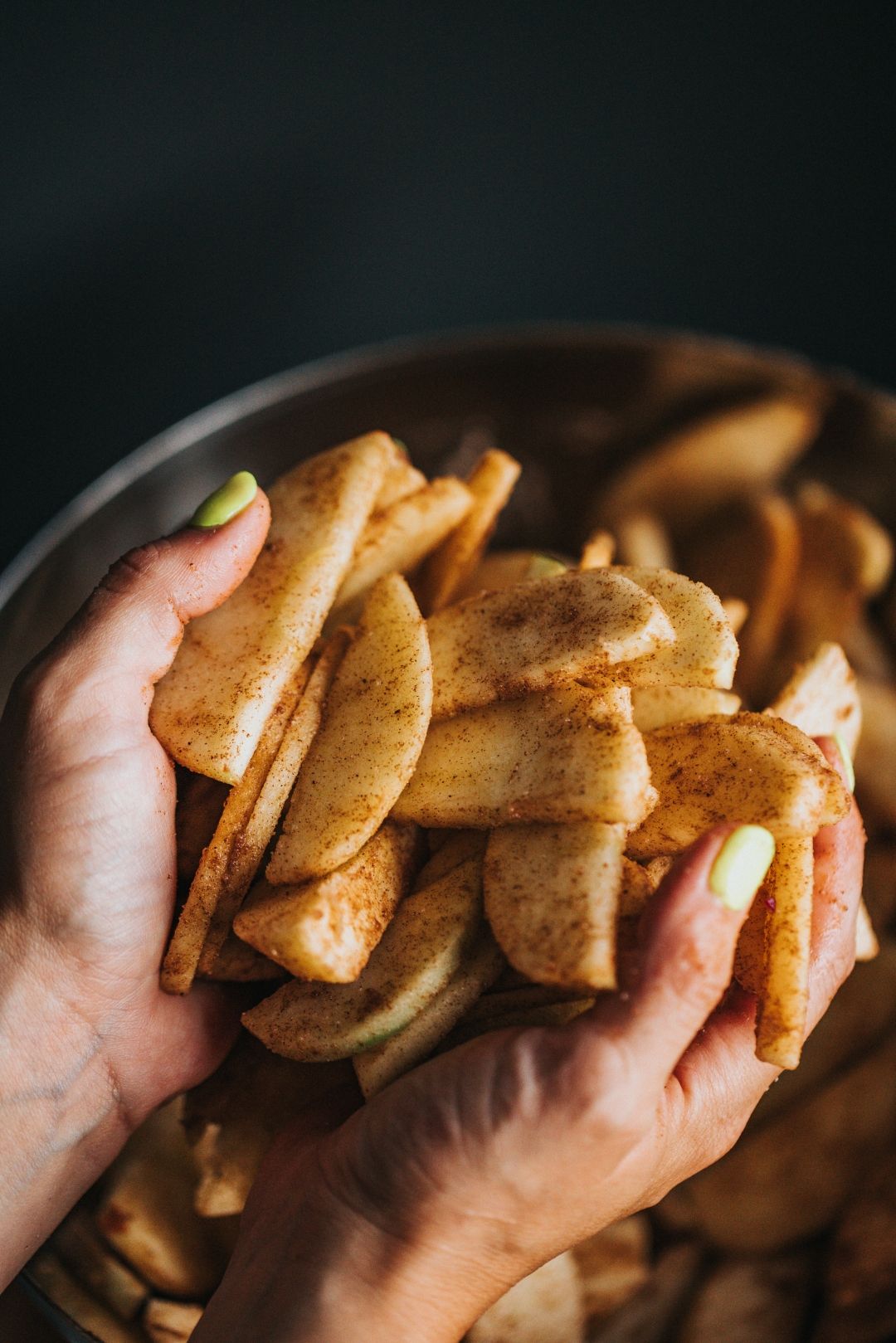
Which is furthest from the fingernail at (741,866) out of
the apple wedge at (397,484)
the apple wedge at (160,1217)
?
the apple wedge at (160,1217)

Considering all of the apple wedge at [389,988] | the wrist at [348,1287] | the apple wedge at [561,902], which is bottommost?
the wrist at [348,1287]

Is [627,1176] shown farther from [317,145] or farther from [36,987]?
[317,145]

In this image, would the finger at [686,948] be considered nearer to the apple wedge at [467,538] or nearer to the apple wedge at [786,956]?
the apple wedge at [786,956]

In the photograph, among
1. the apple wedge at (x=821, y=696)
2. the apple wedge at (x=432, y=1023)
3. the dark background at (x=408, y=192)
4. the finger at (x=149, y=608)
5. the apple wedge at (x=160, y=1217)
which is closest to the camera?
the apple wedge at (x=432, y=1023)

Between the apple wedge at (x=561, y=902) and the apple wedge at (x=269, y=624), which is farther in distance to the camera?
the apple wedge at (x=269, y=624)

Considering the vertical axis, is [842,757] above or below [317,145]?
below

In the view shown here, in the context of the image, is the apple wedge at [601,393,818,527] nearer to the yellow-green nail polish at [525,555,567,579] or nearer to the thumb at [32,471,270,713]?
the yellow-green nail polish at [525,555,567,579]

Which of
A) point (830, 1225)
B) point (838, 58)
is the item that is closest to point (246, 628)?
point (830, 1225)
